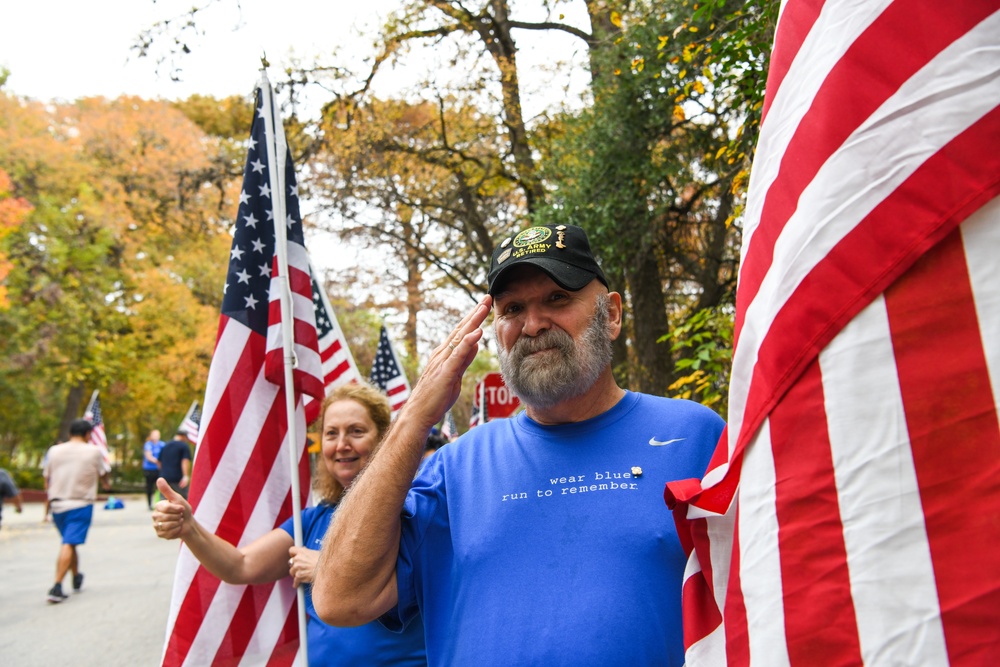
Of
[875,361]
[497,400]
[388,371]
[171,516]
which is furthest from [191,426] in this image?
[875,361]

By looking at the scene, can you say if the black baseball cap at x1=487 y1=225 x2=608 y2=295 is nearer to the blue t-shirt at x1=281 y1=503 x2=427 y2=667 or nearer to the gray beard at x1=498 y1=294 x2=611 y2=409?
the gray beard at x1=498 y1=294 x2=611 y2=409

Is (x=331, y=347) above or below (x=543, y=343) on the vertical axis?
above

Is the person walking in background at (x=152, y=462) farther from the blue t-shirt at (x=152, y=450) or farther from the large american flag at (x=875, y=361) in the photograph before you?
the large american flag at (x=875, y=361)

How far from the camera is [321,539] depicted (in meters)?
3.94

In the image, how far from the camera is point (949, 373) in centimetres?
126

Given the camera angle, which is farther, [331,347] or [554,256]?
[331,347]

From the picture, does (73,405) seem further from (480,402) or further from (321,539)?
(321,539)

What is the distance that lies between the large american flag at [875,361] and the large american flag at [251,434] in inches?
122

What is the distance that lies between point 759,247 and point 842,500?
498mm

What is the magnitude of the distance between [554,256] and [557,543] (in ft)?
2.65

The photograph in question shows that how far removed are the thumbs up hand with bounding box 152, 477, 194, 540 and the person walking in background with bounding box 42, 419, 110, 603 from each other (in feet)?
25.4

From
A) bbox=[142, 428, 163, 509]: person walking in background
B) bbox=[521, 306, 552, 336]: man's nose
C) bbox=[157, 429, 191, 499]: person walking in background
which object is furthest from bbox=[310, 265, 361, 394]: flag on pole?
bbox=[142, 428, 163, 509]: person walking in background

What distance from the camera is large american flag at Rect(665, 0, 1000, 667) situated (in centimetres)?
124

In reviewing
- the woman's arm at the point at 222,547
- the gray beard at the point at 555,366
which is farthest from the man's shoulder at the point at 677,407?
the woman's arm at the point at 222,547
